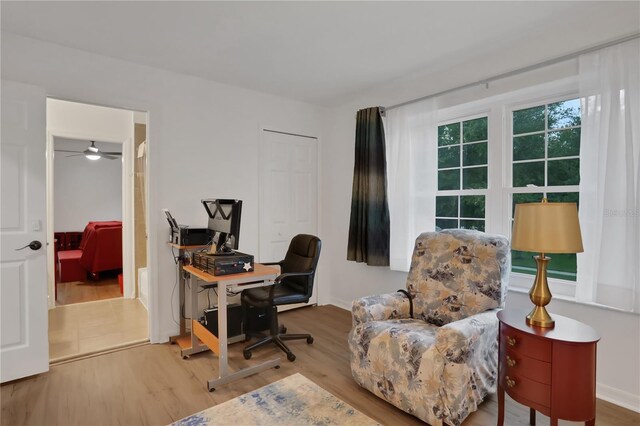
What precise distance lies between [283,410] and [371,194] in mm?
2146

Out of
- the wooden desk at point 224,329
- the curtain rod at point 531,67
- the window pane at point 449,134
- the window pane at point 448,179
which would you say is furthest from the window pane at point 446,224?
the wooden desk at point 224,329

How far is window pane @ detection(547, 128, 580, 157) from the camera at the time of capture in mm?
2388

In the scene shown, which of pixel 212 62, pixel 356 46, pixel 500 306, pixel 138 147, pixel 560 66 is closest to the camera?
pixel 500 306

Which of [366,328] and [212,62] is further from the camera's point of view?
[212,62]

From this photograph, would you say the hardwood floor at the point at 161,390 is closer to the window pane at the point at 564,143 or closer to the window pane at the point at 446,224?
the window pane at the point at 446,224

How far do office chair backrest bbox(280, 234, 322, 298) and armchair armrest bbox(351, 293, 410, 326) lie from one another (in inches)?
27.4

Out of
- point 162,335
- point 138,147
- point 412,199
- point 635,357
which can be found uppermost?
point 138,147

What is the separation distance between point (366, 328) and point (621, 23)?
99.7 inches

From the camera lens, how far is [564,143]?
8.00 feet

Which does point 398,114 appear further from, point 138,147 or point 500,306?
point 138,147

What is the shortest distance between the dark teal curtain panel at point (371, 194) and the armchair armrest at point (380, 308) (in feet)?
3.04

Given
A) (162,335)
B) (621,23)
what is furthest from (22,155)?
(621,23)

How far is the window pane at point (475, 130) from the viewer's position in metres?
2.89

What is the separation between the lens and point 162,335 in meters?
3.06
